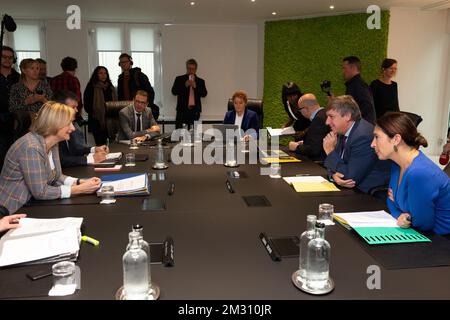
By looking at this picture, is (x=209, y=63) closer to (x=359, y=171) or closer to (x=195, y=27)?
(x=195, y=27)

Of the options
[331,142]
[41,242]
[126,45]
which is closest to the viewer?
[41,242]

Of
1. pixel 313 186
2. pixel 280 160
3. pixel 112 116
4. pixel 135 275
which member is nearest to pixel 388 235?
pixel 313 186

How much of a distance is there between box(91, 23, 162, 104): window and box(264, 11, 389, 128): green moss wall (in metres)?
2.23

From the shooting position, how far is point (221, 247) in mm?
1513

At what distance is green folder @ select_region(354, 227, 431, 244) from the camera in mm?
1540

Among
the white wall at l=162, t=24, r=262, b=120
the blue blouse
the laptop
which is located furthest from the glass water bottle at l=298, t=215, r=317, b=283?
the white wall at l=162, t=24, r=262, b=120

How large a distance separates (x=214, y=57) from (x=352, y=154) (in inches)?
233

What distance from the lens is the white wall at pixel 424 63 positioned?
6305 mm

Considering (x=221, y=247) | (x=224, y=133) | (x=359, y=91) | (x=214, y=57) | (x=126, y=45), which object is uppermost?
(x=126, y=45)

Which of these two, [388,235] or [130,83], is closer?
[388,235]

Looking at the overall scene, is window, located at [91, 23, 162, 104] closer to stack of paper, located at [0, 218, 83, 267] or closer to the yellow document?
the yellow document

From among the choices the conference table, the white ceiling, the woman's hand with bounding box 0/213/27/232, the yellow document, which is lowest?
the conference table

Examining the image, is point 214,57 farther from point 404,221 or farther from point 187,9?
point 404,221

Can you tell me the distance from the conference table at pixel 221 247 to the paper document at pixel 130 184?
0.24 feet
